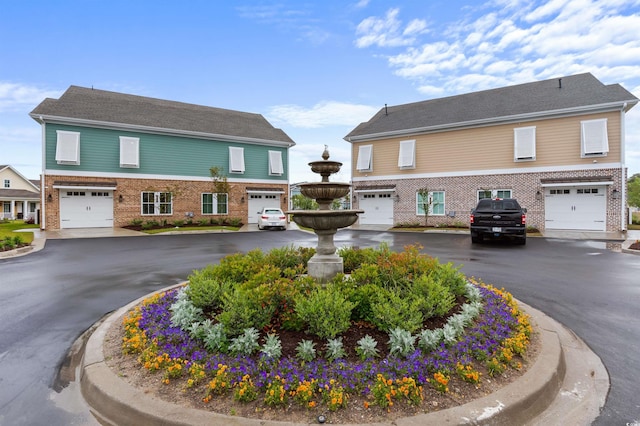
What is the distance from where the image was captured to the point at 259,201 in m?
26.0

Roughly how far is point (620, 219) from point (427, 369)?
2078 centimetres

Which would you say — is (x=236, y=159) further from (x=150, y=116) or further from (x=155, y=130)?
(x=150, y=116)

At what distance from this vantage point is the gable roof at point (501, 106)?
18.3 m

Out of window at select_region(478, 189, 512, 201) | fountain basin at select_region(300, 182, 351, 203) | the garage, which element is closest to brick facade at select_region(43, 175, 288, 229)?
the garage

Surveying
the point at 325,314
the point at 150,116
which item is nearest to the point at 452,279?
the point at 325,314

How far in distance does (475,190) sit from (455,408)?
2099cm

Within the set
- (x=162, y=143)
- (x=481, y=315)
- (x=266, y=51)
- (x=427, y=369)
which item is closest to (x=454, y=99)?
(x=266, y=51)

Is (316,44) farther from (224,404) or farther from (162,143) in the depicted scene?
(224,404)

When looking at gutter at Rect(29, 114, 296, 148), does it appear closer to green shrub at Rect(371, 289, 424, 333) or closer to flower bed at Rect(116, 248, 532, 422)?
flower bed at Rect(116, 248, 532, 422)

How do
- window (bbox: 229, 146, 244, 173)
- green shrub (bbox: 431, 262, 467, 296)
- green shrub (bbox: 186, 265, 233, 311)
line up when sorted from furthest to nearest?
window (bbox: 229, 146, 244, 173), green shrub (bbox: 431, 262, 467, 296), green shrub (bbox: 186, 265, 233, 311)

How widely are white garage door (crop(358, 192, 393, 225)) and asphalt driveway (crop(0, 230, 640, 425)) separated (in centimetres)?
1132

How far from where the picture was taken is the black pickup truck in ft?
43.2

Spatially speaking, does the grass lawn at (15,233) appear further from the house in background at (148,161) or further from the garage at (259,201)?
A: the garage at (259,201)

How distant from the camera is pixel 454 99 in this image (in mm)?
24828
